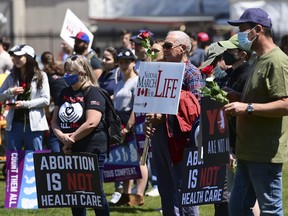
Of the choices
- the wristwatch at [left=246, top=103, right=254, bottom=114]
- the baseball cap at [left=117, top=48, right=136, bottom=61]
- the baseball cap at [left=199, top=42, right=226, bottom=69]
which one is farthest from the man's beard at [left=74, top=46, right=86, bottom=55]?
the wristwatch at [left=246, top=103, right=254, bottom=114]

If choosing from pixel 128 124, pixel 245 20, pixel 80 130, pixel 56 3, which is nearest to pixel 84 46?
pixel 128 124

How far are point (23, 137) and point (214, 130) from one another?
12.7 ft

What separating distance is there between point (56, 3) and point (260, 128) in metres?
32.8

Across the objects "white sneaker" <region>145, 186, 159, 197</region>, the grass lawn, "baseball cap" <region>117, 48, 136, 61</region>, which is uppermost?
"baseball cap" <region>117, 48, 136, 61</region>

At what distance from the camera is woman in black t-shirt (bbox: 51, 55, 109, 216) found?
351 inches

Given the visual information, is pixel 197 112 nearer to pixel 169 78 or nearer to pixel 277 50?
pixel 169 78

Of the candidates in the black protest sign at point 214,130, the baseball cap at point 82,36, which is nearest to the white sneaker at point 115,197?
the baseball cap at point 82,36

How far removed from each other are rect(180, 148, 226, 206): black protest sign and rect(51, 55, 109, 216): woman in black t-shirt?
2.85ft

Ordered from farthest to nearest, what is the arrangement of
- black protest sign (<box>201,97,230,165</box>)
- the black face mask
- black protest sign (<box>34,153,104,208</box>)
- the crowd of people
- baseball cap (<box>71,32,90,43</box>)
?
baseball cap (<box>71,32,90,43</box>)
black protest sign (<box>34,153,104,208</box>)
the black face mask
black protest sign (<box>201,97,230,165</box>)
the crowd of people

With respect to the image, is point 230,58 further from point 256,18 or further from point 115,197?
point 115,197

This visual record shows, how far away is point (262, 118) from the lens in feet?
23.3

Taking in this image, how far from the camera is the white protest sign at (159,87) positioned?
27.0ft

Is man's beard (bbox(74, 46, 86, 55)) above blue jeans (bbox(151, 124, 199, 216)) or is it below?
below

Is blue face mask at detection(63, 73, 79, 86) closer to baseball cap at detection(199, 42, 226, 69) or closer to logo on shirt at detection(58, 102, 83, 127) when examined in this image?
logo on shirt at detection(58, 102, 83, 127)
